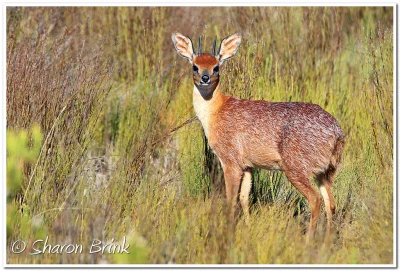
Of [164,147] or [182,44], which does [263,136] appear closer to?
[182,44]

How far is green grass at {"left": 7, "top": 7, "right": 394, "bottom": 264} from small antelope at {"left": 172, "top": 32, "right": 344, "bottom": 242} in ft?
0.86

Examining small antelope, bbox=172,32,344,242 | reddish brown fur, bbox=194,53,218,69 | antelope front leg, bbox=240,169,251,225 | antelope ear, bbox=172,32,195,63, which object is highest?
antelope ear, bbox=172,32,195,63

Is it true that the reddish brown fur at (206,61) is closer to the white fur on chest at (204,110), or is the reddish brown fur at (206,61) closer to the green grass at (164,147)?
the white fur on chest at (204,110)

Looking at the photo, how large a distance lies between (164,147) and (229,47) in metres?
1.52

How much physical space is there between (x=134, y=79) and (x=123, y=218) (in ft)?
13.3

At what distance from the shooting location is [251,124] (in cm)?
666

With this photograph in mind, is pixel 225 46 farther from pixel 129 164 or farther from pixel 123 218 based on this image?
pixel 123 218

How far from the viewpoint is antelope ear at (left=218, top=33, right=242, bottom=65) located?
6992 millimetres

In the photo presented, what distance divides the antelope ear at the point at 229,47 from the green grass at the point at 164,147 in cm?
43

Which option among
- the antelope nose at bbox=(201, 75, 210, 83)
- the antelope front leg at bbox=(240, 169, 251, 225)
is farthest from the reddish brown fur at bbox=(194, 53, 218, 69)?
the antelope front leg at bbox=(240, 169, 251, 225)

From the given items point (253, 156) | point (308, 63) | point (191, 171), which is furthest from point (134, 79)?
point (253, 156)

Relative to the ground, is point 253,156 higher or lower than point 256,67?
lower

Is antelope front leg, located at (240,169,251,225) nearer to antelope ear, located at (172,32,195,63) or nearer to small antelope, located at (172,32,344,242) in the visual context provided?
small antelope, located at (172,32,344,242)

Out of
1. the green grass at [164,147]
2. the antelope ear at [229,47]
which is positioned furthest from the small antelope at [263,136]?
the green grass at [164,147]
